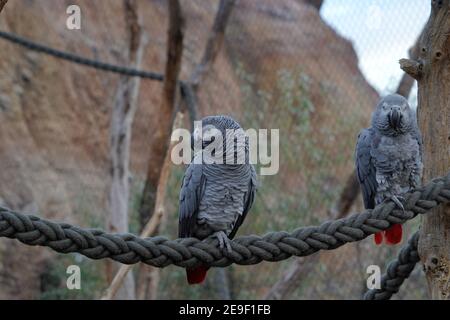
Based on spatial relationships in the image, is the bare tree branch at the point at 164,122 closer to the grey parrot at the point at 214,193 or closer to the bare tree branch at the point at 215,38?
the bare tree branch at the point at 215,38

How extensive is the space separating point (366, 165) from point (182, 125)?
153 cm

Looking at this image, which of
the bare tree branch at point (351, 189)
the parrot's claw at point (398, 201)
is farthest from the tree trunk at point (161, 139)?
the parrot's claw at point (398, 201)

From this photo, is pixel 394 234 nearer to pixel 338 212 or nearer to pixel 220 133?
pixel 220 133

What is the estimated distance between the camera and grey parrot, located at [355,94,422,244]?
178cm

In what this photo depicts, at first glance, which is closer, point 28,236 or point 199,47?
point 28,236

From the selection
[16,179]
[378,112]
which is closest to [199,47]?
[16,179]

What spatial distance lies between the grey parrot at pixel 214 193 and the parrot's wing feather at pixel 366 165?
38 centimetres

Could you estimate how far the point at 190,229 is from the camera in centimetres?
172

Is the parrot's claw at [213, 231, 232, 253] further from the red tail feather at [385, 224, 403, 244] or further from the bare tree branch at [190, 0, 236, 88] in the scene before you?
the bare tree branch at [190, 0, 236, 88]

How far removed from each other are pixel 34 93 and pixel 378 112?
3852 millimetres

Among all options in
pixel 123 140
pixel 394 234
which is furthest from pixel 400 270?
pixel 123 140

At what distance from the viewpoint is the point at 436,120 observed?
1.79 meters

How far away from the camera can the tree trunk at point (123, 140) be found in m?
3.10
